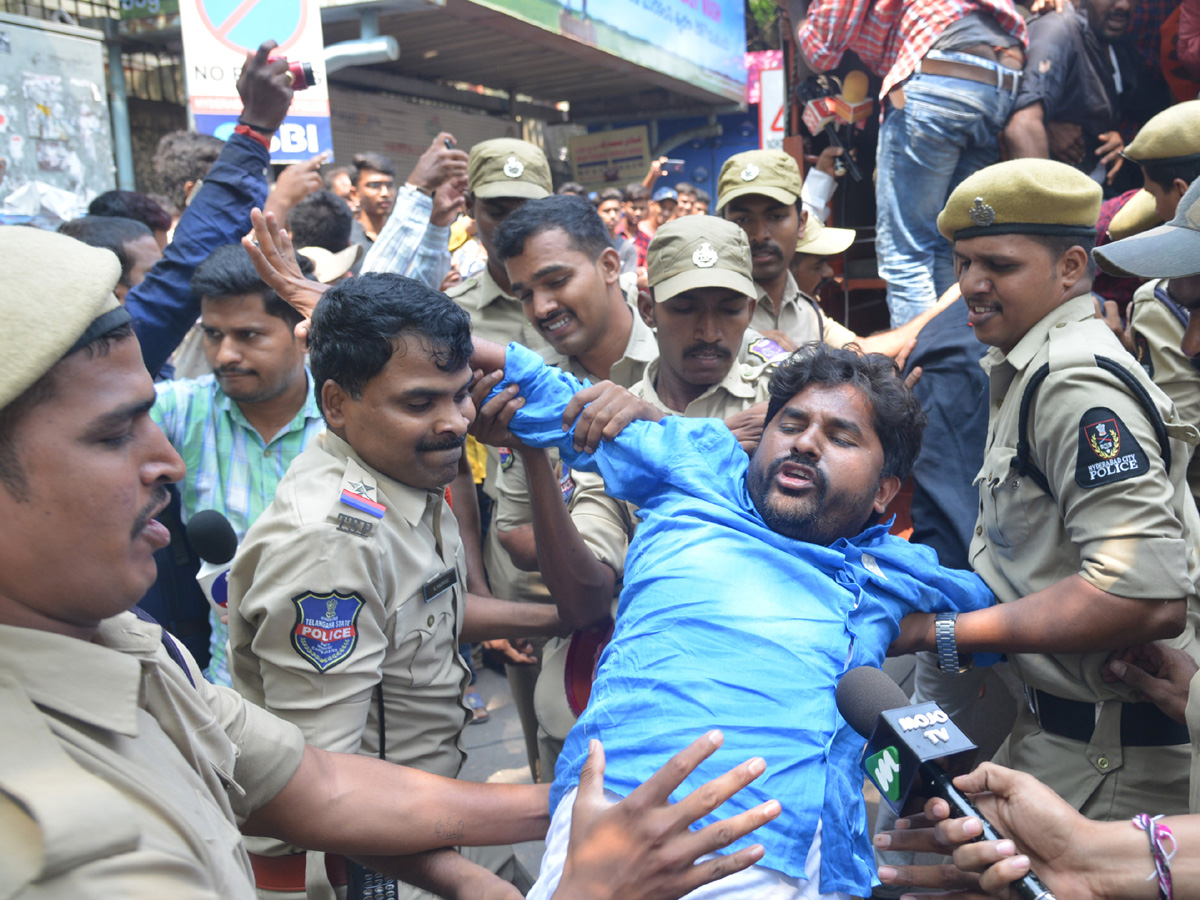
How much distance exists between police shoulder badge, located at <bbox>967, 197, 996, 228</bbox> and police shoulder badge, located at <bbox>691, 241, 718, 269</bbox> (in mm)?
855

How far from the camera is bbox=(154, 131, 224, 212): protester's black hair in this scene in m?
4.82

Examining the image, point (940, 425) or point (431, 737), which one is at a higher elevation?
point (940, 425)

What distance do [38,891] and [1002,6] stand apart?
16.1 ft

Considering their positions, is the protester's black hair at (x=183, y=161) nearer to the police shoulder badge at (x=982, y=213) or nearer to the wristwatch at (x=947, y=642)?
the police shoulder badge at (x=982, y=213)

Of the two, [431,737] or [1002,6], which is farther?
[1002,6]

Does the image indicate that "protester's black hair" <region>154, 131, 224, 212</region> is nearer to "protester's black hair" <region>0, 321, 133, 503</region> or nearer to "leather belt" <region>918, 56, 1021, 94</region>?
"leather belt" <region>918, 56, 1021, 94</region>

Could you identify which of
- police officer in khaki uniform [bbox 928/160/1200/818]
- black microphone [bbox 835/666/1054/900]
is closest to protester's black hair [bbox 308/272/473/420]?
black microphone [bbox 835/666/1054/900]

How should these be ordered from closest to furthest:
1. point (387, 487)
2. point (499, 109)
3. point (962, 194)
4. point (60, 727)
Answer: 1. point (60, 727)
2. point (387, 487)
3. point (962, 194)
4. point (499, 109)

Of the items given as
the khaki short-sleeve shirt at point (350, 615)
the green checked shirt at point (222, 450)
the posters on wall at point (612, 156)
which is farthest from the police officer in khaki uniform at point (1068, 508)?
the posters on wall at point (612, 156)

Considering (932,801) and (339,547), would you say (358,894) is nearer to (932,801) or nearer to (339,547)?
(339,547)

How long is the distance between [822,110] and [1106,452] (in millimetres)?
4348

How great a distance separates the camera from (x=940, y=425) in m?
2.91

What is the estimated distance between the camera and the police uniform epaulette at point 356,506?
1995 mm

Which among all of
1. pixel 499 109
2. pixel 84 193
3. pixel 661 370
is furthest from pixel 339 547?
pixel 499 109
